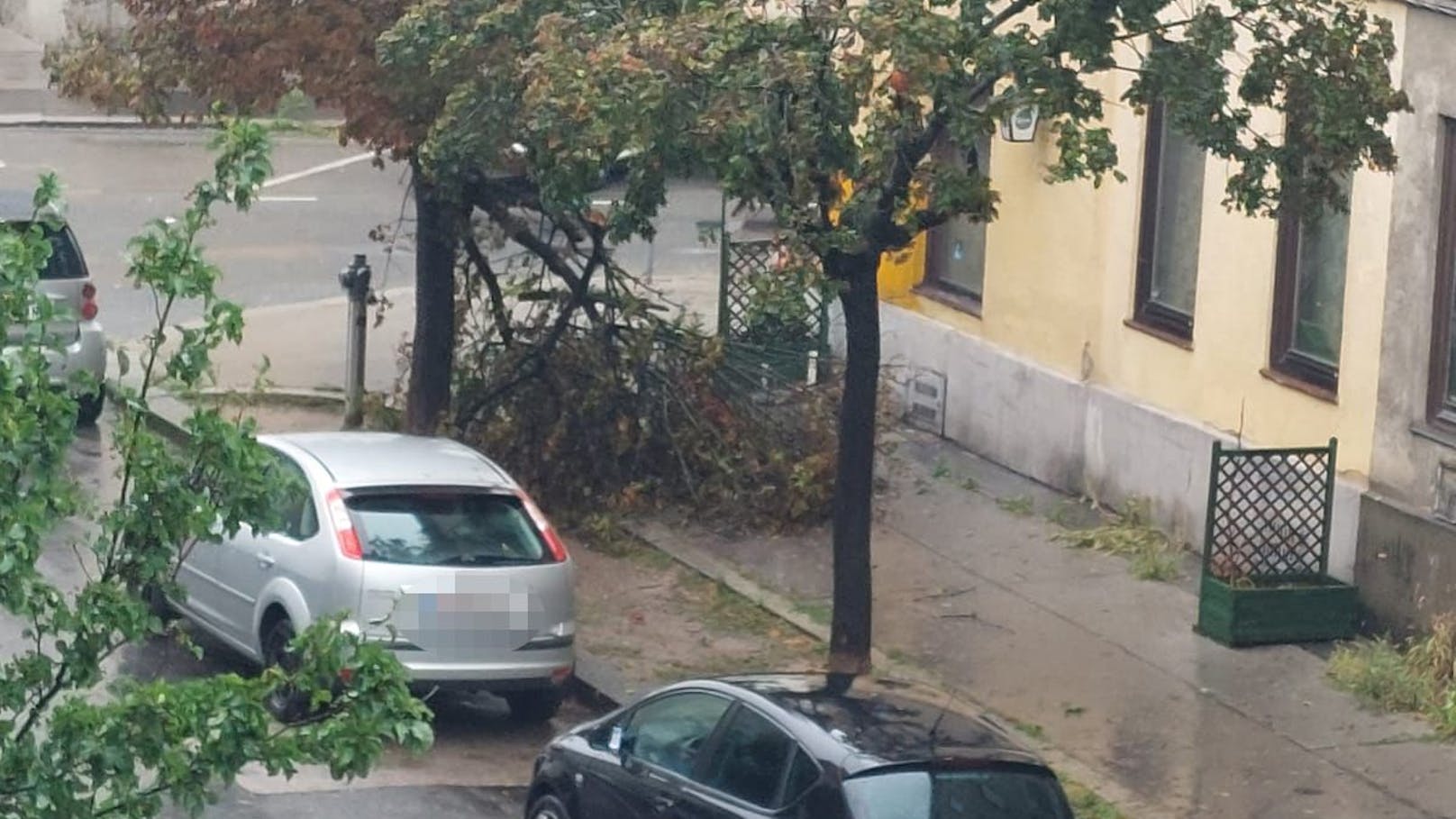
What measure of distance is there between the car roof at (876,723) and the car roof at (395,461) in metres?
3.22

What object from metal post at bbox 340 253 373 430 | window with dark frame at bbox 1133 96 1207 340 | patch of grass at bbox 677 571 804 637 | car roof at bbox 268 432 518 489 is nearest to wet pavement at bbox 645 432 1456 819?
patch of grass at bbox 677 571 804 637

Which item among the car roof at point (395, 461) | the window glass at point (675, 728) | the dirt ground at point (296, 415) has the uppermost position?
the car roof at point (395, 461)

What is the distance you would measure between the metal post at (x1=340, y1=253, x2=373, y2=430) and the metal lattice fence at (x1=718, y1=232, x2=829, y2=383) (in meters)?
2.75

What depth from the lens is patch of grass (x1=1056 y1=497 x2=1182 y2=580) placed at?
15.5 metres

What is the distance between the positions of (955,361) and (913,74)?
808 cm

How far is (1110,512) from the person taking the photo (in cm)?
1694

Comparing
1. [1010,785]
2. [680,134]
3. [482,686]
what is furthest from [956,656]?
[1010,785]

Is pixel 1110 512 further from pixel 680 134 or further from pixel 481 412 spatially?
pixel 680 134

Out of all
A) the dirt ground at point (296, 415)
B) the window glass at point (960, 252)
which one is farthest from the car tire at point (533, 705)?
the window glass at point (960, 252)

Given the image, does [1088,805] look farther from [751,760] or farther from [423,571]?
[423,571]

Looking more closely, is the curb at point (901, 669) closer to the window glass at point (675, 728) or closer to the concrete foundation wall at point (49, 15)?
the window glass at point (675, 728)

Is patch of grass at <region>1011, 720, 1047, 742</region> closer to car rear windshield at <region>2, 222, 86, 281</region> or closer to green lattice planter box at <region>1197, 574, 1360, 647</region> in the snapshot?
green lattice planter box at <region>1197, 574, 1360, 647</region>

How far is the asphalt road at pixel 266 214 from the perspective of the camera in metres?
23.9

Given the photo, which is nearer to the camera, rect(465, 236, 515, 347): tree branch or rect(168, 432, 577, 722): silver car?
rect(168, 432, 577, 722): silver car
